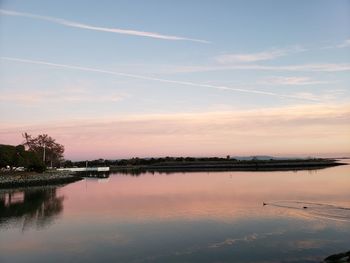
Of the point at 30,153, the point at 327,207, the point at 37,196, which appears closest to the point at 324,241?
the point at 327,207

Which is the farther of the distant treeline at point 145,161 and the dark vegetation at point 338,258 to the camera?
the distant treeline at point 145,161

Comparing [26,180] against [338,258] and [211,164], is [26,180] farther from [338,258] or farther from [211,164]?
[211,164]

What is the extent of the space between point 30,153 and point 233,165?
59.7m

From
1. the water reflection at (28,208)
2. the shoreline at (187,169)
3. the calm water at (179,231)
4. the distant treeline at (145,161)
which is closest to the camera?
the calm water at (179,231)

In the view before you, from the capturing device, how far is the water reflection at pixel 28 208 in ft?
76.0

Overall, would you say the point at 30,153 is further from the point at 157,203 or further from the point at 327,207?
the point at 327,207

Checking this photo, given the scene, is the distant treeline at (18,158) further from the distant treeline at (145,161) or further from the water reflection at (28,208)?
the distant treeline at (145,161)

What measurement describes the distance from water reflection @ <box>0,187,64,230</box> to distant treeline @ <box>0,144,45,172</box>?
526 inches

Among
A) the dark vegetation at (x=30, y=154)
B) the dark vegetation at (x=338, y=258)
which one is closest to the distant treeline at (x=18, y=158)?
the dark vegetation at (x=30, y=154)

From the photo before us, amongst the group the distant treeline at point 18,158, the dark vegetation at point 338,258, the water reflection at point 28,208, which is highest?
the distant treeline at point 18,158

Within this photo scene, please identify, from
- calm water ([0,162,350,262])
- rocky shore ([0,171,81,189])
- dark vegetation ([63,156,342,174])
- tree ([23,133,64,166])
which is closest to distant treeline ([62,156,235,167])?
dark vegetation ([63,156,342,174])

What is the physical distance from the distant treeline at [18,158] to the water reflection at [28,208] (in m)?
13.4

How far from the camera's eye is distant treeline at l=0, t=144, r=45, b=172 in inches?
2056

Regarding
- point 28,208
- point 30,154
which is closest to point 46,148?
point 30,154
